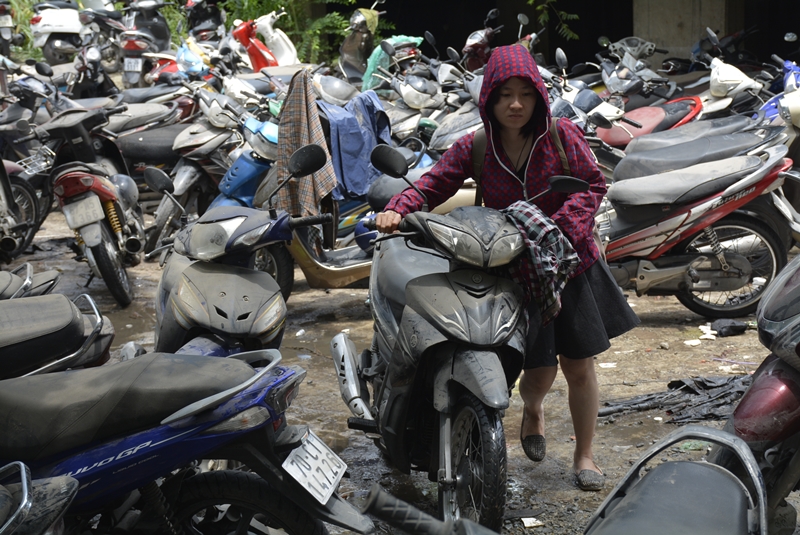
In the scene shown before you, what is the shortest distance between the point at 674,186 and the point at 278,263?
107 inches

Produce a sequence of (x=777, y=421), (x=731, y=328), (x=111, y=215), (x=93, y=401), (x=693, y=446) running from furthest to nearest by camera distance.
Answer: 1. (x=111, y=215)
2. (x=731, y=328)
3. (x=693, y=446)
4. (x=777, y=421)
5. (x=93, y=401)

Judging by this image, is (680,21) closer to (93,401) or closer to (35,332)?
(35,332)

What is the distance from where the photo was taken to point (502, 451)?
2598mm

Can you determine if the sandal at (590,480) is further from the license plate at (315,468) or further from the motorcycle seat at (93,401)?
the motorcycle seat at (93,401)

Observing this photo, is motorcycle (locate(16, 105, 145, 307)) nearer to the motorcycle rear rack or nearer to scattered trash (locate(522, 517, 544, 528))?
the motorcycle rear rack

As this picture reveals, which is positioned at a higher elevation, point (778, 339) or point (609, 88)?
point (778, 339)

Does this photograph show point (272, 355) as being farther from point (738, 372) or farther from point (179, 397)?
point (738, 372)

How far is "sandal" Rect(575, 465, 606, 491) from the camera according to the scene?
3.33 meters

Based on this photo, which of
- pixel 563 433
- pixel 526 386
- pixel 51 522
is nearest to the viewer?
pixel 51 522

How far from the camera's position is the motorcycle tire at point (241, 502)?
7.73ft

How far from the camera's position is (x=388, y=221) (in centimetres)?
290

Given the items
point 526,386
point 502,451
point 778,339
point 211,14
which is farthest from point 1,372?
point 211,14

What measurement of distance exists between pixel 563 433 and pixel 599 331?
942 millimetres

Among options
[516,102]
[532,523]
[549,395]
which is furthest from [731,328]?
[516,102]
